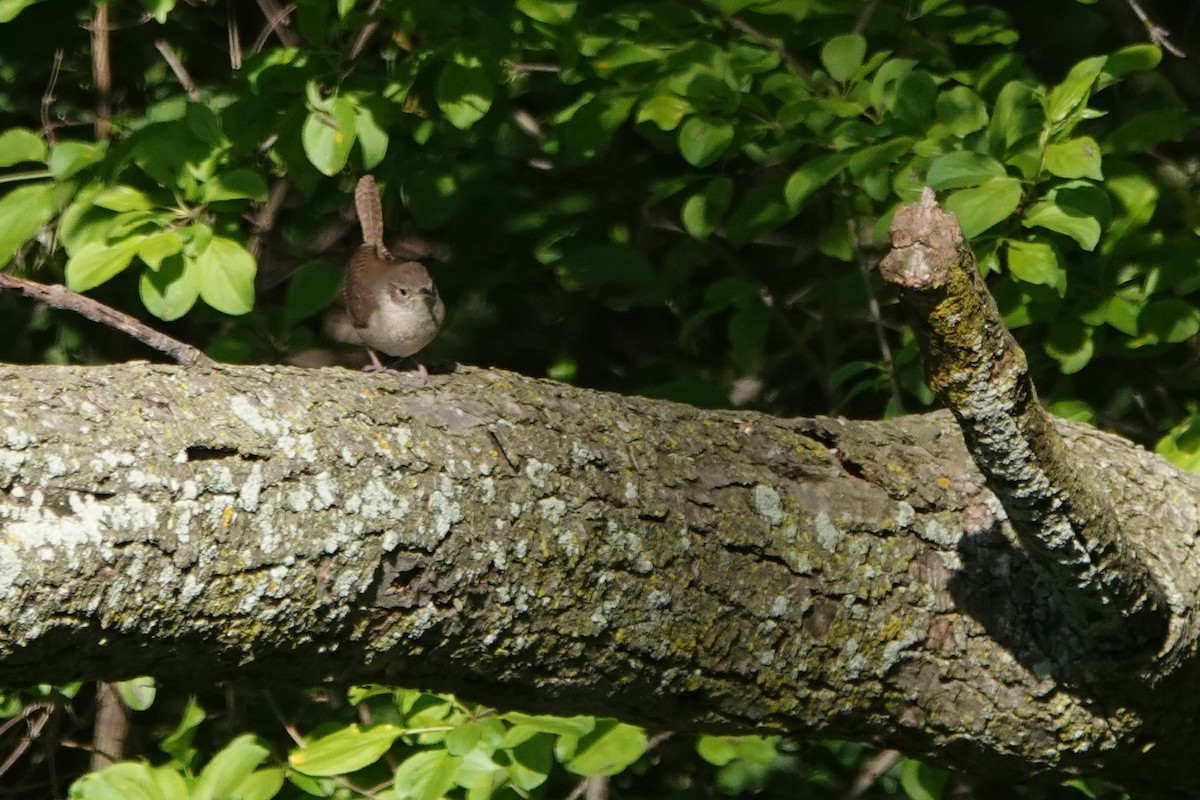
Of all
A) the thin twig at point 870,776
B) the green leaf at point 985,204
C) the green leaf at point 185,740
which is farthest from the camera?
the thin twig at point 870,776

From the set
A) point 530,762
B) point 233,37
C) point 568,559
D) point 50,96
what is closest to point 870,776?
point 530,762

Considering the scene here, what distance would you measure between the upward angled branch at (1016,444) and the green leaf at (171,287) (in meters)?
1.51

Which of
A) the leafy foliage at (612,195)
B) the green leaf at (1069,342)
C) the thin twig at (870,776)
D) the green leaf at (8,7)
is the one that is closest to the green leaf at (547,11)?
the leafy foliage at (612,195)

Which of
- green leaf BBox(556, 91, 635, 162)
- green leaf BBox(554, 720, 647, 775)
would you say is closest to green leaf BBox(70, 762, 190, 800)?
green leaf BBox(554, 720, 647, 775)

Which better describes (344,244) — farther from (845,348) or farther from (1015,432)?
(1015,432)

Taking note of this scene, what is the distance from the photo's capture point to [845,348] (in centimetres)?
375

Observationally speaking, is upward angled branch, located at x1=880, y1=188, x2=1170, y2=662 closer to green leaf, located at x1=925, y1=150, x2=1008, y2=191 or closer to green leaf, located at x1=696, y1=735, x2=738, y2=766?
green leaf, located at x1=925, y1=150, x2=1008, y2=191

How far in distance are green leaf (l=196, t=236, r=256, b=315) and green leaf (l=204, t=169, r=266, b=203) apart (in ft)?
0.34

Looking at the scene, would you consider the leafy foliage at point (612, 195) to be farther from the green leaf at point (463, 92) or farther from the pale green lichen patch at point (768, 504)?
the pale green lichen patch at point (768, 504)

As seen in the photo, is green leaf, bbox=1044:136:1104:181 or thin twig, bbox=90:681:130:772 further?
thin twig, bbox=90:681:130:772

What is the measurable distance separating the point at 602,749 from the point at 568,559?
99 cm

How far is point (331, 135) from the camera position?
262cm

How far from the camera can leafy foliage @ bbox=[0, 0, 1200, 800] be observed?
2537 millimetres

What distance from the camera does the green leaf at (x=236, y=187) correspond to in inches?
102
